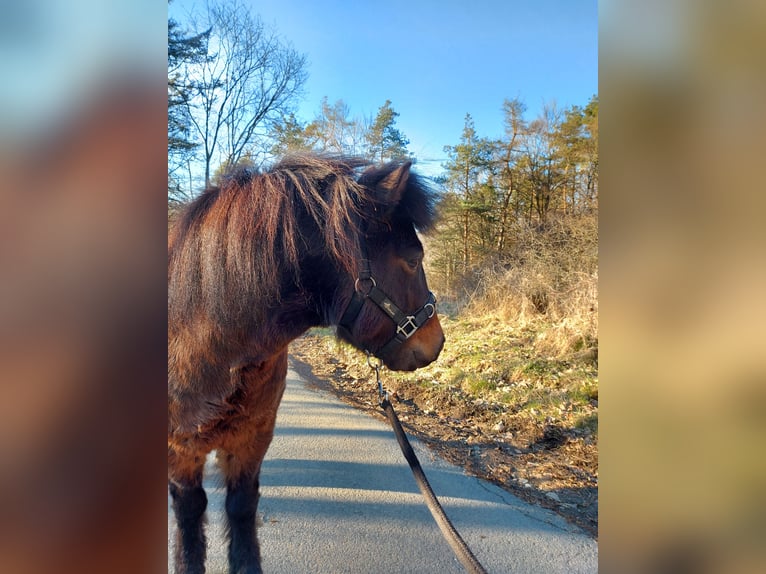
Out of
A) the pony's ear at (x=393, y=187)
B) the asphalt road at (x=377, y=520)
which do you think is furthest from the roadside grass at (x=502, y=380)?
the pony's ear at (x=393, y=187)

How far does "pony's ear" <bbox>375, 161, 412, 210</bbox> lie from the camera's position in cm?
161

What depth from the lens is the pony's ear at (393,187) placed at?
161 cm

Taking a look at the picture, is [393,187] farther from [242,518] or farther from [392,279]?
[242,518]

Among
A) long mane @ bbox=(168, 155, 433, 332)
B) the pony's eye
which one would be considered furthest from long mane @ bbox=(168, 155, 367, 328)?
the pony's eye

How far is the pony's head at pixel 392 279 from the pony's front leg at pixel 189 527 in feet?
4.32

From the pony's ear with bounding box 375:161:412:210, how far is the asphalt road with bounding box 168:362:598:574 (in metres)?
2.06

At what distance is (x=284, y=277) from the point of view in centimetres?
154
